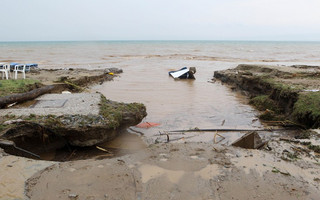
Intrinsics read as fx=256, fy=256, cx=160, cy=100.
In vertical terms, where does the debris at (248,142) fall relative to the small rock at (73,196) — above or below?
above

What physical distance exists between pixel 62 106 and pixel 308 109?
5319mm

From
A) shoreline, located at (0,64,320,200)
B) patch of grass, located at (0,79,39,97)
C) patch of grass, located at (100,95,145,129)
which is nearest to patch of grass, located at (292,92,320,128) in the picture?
shoreline, located at (0,64,320,200)

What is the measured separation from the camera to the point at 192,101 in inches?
334

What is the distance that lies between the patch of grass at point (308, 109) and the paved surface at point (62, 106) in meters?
4.44

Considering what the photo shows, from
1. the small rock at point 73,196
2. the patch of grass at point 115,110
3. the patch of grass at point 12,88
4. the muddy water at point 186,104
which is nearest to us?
the small rock at point 73,196

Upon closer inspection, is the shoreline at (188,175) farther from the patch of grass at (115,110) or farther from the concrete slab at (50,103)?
the concrete slab at (50,103)

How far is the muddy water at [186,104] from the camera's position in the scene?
604 centimetres

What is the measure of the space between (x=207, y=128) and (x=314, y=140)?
2.11 metres

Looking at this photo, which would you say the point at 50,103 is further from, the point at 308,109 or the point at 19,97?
the point at 308,109

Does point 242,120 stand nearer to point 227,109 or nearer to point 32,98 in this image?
point 227,109

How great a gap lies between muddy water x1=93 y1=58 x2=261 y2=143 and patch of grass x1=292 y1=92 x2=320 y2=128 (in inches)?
36.6

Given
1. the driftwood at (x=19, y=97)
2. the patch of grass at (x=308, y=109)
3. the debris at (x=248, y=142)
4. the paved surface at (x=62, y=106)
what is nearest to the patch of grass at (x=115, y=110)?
the paved surface at (x=62, y=106)

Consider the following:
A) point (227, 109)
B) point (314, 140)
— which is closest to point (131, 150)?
point (314, 140)

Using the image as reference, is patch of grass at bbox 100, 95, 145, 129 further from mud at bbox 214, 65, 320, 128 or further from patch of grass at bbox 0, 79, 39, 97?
mud at bbox 214, 65, 320, 128
